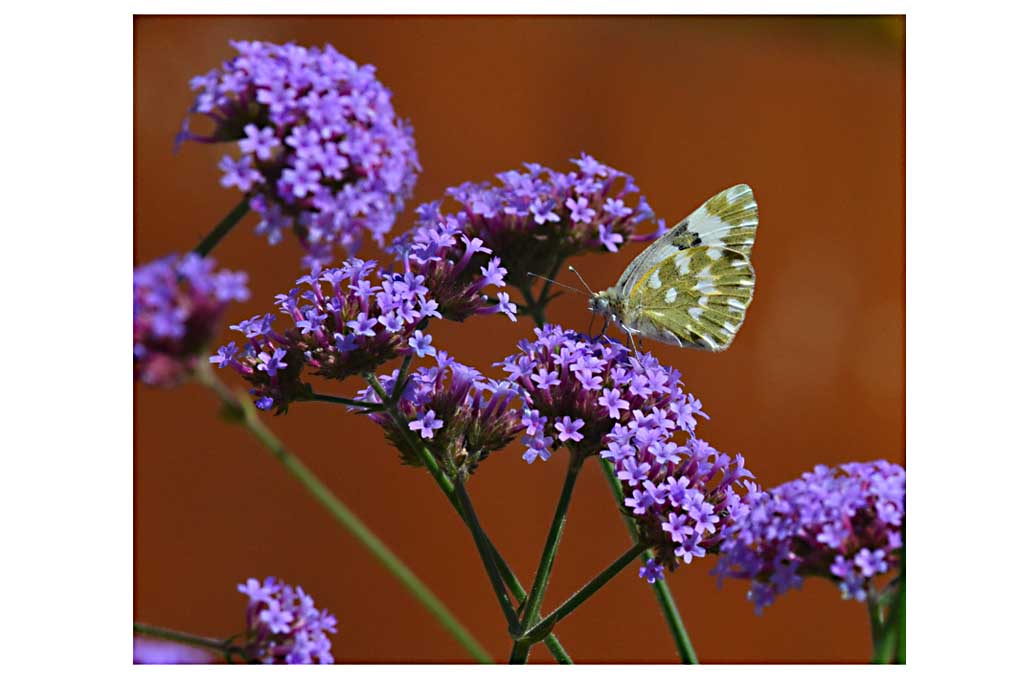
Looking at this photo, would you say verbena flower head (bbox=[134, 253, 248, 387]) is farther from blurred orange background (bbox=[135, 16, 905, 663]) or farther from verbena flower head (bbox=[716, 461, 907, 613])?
verbena flower head (bbox=[716, 461, 907, 613])

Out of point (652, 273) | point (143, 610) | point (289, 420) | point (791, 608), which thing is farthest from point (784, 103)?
point (143, 610)

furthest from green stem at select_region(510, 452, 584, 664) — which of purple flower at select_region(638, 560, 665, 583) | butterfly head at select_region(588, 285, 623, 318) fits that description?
butterfly head at select_region(588, 285, 623, 318)

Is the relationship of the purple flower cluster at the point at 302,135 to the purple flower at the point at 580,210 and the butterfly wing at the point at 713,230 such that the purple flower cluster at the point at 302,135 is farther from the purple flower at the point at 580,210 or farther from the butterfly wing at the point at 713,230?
the butterfly wing at the point at 713,230

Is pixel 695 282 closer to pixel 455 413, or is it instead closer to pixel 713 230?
pixel 713 230

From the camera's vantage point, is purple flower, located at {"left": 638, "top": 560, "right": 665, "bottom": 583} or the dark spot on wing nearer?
purple flower, located at {"left": 638, "top": 560, "right": 665, "bottom": 583}

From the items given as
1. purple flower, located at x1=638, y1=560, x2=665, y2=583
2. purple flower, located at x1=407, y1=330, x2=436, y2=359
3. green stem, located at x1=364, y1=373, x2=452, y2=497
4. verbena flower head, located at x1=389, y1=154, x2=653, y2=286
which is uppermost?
verbena flower head, located at x1=389, y1=154, x2=653, y2=286

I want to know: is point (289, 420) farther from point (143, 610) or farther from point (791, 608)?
point (791, 608)

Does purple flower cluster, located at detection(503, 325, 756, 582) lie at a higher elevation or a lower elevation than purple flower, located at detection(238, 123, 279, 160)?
lower
